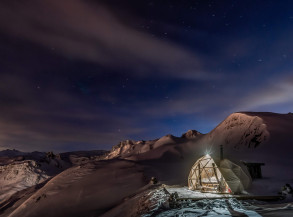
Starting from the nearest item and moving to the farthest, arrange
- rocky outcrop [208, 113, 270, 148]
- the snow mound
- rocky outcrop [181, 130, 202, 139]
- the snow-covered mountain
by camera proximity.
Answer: the snow-covered mountain, rocky outcrop [208, 113, 270, 148], the snow mound, rocky outcrop [181, 130, 202, 139]

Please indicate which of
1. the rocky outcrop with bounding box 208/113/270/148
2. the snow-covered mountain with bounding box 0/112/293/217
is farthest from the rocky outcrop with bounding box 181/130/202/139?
the snow-covered mountain with bounding box 0/112/293/217

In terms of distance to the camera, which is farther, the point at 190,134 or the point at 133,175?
the point at 190,134

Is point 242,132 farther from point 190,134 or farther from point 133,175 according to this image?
point 190,134

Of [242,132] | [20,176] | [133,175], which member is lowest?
[20,176]

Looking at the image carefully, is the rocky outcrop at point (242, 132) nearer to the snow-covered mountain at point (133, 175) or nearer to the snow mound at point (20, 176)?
the snow-covered mountain at point (133, 175)

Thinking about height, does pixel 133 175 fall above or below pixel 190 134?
below

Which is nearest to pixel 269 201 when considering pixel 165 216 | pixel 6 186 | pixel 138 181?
pixel 165 216

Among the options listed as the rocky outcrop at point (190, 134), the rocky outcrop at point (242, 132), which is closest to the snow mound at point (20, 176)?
the rocky outcrop at point (190, 134)

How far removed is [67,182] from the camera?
33000mm

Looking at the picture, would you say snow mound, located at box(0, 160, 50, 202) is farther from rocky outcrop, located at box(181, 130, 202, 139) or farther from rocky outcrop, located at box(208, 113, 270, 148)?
rocky outcrop, located at box(208, 113, 270, 148)

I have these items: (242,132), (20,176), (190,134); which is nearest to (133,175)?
(242,132)

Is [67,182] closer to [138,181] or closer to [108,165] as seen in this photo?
[108,165]

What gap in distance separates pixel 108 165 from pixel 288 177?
29108 mm

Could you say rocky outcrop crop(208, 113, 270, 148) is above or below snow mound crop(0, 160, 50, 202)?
above
